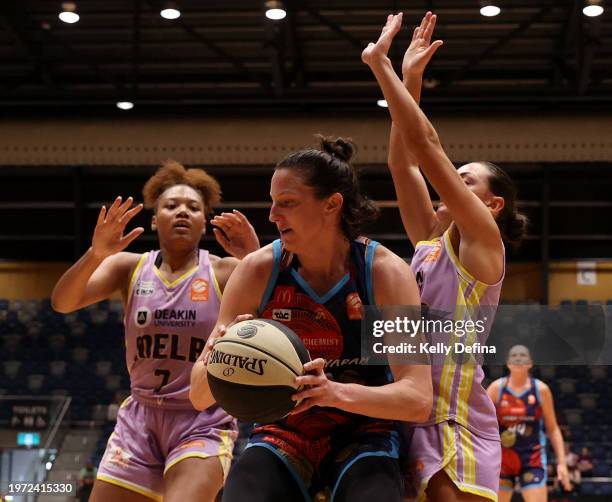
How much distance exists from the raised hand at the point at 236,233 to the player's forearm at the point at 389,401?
1.47m

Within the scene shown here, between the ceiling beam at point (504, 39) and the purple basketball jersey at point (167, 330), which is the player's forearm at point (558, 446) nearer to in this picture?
the purple basketball jersey at point (167, 330)

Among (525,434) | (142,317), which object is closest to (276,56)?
(525,434)

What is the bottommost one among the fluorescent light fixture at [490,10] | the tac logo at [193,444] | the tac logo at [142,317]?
the tac logo at [193,444]

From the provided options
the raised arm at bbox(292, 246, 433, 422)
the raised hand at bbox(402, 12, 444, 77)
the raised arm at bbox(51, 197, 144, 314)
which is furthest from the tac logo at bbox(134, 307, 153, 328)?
the raised hand at bbox(402, 12, 444, 77)

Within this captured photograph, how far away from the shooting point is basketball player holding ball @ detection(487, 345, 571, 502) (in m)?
6.75

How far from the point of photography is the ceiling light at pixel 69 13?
1193 centimetres

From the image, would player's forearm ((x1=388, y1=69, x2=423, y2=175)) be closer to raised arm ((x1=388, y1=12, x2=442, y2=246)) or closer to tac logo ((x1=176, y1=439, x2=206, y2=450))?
raised arm ((x1=388, y1=12, x2=442, y2=246))

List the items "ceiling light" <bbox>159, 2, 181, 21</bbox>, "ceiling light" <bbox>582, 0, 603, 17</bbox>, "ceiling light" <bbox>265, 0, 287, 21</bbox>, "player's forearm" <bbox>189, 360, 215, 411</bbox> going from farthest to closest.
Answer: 1. "ceiling light" <bbox>159, 2, 181, 21</bbox>
2. "ceiling light" <bbox>265, 0, 287, 21</bbox>
3. "ceiling light" <bbox>582, 0, 603, 17</bbox>
4. "player's forearm" <bbox>189, 360, 215, 411</bbox>

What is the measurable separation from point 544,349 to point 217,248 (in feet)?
40.8

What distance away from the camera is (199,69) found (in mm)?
13945

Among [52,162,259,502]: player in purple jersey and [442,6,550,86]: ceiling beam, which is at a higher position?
[442,6,550,86]: ceiling beam

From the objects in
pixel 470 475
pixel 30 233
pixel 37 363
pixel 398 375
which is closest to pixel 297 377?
pixel 398 375

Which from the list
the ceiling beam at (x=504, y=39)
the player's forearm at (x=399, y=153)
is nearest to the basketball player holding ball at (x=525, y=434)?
the player's forearm at (x=399, y=153)

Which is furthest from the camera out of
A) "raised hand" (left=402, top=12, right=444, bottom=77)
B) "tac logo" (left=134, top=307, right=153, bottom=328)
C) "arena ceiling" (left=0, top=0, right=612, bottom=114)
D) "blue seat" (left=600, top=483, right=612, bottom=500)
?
"arena ceiling" (left=0, top=0, right=612, bottom=114)
